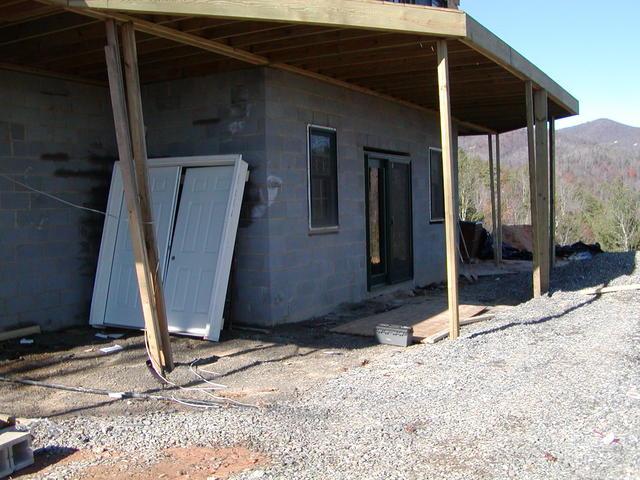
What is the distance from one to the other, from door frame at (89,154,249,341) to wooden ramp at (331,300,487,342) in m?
1.57

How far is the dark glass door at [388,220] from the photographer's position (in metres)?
10.4

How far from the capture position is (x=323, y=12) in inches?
231

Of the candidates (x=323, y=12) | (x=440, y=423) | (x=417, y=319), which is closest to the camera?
(x=440, y=423)

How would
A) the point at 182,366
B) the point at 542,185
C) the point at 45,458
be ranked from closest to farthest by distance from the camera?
the point at 45,458 → the point at 182,366 → the point at 542,185

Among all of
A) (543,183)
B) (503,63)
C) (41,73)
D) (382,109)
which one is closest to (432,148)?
(382,109)

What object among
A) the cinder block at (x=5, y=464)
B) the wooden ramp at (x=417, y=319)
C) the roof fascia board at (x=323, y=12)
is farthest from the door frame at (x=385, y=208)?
the cinder block at (x=5, y=464)

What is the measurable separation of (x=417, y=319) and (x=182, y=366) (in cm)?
339

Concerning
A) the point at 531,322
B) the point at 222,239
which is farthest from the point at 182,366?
the point at 531,322

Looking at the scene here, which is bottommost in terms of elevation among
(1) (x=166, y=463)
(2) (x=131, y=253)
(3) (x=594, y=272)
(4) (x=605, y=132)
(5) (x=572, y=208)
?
(1) (x=166, y=463)

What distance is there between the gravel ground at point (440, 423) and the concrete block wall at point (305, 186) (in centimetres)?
222

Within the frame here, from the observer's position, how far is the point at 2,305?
7.21 meters

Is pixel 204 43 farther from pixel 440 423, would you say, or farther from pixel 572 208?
pixel 572 208

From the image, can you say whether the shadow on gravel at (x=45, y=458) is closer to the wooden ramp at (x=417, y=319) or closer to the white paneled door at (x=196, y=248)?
the white paneled door at (x=196, y=248)

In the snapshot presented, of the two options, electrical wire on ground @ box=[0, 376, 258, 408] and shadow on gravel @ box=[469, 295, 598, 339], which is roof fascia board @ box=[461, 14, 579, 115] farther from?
electrical wire on ground @ box=[0, 376, 258, 408]
